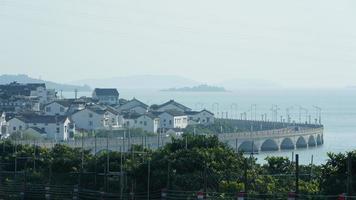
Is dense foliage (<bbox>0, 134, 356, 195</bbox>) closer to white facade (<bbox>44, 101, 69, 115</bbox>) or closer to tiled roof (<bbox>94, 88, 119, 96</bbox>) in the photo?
white facade (<bbox>44, 101, 69, 115</bbox>)

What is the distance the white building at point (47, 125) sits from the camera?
54.7 metres

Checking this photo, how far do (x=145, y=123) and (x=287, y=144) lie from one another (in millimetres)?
11374

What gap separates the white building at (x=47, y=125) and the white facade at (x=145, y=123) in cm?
842

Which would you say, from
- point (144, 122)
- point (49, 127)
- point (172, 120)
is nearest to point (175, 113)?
point (172, 120)

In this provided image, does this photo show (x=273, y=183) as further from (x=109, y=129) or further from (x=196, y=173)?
(x=109, y=129)

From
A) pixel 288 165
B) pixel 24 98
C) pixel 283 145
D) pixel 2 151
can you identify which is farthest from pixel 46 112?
pixel 288 165

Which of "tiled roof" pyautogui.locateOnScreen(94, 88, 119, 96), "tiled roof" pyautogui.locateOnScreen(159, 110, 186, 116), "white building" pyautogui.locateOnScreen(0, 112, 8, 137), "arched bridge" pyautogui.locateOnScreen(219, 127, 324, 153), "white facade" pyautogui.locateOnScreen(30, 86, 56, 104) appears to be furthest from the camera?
"tiled roof" pyautogui.locateOnScreen(94, 88, 119, 96)

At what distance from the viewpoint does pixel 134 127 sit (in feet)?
208

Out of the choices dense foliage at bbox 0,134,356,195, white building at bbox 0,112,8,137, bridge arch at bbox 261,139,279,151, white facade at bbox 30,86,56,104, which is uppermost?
white facade at bbox 30,86,56,104

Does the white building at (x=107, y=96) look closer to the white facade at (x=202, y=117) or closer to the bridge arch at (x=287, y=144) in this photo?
the white facade at (x=202, y=117)

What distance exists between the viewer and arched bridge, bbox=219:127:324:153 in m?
61.4

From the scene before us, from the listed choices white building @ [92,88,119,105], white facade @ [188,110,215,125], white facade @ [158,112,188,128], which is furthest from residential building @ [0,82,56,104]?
white facade @ [188,110,215,125]

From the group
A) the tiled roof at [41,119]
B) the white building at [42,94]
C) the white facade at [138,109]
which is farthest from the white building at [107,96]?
the tiled roof at [41,119]

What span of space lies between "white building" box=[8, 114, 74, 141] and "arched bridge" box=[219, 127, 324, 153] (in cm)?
1171
